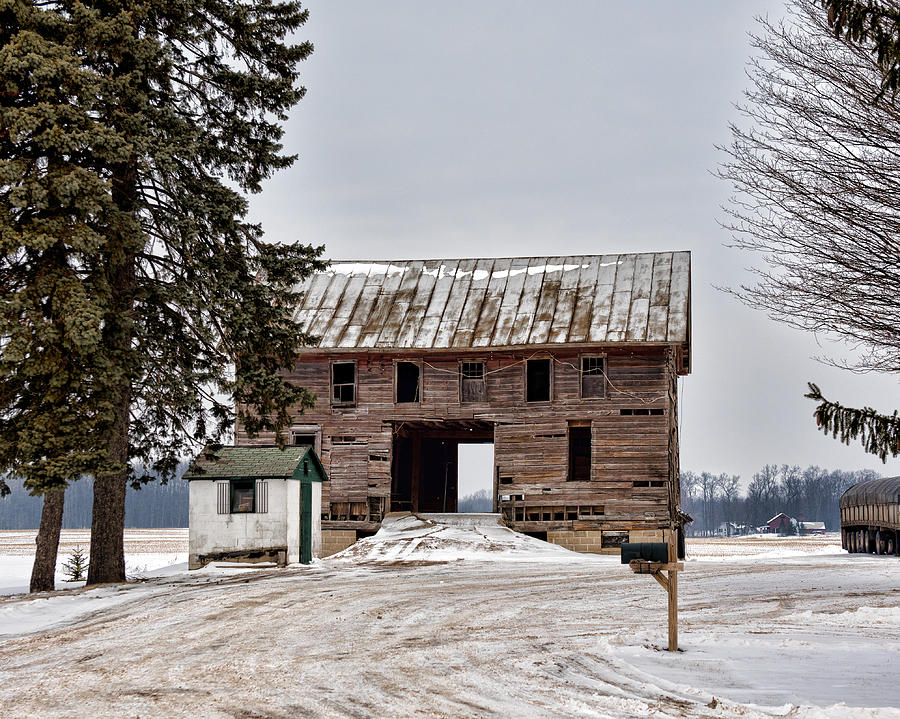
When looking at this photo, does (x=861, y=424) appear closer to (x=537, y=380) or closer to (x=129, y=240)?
(x=129, y=240)

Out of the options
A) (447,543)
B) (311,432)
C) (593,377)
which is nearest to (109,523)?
(447,543)

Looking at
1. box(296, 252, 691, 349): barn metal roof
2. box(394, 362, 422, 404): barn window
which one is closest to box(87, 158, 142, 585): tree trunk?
box(296, 252, 691, 349): barn metal roof

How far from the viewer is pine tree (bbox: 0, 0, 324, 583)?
1761cm

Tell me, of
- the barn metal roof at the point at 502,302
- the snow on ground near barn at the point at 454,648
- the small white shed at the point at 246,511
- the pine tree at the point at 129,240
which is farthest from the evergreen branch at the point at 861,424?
the barn metal roof at the point at 502,302

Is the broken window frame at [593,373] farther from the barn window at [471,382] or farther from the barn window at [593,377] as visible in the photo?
the barn window at [471,382]

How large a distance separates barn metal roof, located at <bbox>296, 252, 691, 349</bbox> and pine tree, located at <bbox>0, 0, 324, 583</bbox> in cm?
1187

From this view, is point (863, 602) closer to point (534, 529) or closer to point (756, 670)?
point (756, 670)

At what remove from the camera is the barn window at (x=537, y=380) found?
110ft

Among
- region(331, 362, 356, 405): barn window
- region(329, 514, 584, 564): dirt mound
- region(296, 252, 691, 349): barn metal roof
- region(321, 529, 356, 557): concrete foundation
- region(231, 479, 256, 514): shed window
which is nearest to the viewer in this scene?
region(231, 479, 256, 514): shed window

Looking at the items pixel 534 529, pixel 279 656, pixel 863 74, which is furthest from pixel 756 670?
pixel 534 529

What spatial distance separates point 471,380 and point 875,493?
53.9ft

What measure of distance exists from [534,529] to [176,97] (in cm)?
1809

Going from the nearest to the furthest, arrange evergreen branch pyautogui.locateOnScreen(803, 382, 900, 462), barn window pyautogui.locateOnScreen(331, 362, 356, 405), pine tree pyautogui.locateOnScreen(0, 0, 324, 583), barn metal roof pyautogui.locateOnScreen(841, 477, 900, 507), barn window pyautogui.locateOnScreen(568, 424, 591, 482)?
evergreen branch pyautogui.locateOnScreen(803, 382, 900, 462), pine tree pyautogui.locateOnScreen(0, 0, 324, 583), barn window pyautogui.locateOnScreen(331, 362, 356, 405), barn metal roof pyautogui.locateOnScreen(841, 477, 900, 507), barn window pyautogui.locateOnScreen(568, 424, 591, 482)

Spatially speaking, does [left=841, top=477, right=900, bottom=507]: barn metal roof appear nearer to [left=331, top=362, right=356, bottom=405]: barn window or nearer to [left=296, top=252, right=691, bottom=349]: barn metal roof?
[left=296, top=252, right=691, bottom=349]: barn metal roof
